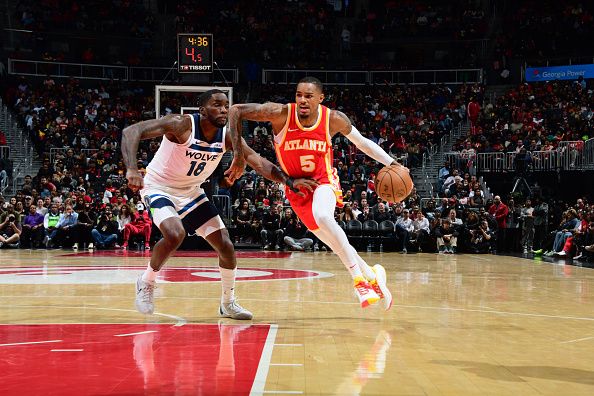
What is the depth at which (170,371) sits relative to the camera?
16.9ft

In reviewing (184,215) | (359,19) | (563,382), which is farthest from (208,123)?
(359,19)

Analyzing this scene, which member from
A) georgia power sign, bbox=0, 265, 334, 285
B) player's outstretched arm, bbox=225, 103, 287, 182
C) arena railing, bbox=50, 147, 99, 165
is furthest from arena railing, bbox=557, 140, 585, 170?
player's outstretched arm, bbox=225, 103, 287, 182

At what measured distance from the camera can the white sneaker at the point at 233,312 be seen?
770 cm

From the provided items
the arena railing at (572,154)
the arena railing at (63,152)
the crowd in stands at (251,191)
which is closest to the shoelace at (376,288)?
the crowd in stands at (251,191)

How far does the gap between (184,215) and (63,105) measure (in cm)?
2339

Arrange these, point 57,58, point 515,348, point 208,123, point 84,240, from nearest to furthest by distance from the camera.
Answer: point 515,348 < point 208,123 < point 84,240 < point 57,58

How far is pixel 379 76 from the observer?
110ft

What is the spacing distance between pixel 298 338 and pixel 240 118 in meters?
2.12

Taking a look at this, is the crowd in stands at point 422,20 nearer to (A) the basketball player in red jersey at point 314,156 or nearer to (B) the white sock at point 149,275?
(A) the basketball player in red jersey at point 314,156

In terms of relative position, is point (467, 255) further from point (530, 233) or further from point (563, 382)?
point (563, 382)

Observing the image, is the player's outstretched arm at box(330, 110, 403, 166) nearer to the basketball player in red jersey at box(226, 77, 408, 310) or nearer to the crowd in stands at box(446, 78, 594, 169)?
the basketball player in red jersey at box(226, 77, 408, 310)

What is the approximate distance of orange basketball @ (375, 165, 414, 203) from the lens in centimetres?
766

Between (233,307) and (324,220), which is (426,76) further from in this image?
(324,220)

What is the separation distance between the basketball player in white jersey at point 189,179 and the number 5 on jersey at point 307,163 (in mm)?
188
